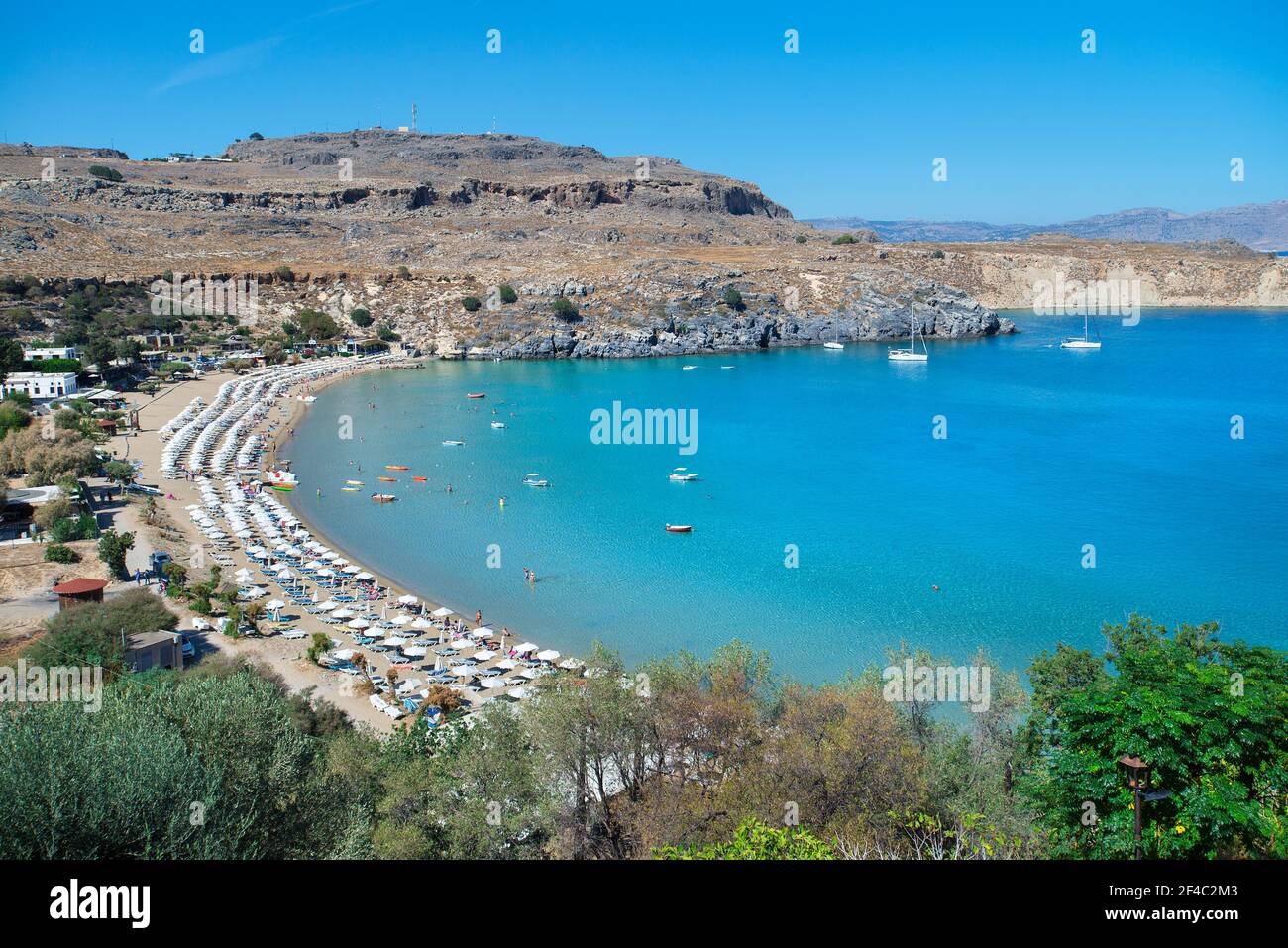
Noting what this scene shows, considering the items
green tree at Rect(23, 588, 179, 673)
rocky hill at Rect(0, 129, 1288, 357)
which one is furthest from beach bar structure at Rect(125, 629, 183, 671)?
rocky hill at Rect(0, 129, 1288, 357)

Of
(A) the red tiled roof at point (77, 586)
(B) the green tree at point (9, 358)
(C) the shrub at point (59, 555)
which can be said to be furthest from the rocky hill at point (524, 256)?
(A) the red tiled roof at point (77, 586)

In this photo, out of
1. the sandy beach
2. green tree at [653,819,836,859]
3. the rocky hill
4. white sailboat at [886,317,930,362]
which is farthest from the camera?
the rocky hill

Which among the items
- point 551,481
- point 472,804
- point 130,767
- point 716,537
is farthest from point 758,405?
point 130,767

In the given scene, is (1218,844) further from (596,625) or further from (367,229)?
(367,229)

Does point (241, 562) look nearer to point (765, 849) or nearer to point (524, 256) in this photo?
point (765, 849)

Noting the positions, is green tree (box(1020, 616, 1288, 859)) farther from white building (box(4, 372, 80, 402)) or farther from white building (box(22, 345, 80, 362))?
white building (box(22, 345, 80, 362))

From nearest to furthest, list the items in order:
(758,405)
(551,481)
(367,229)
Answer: (551,481) < (758,405) < (367,229)
